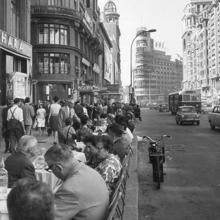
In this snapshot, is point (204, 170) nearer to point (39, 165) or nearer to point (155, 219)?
point (155, 219)

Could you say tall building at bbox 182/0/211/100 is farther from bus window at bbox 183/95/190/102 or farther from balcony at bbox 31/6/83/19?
balcony at bbox 31/6/83/19

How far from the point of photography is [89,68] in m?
58.5

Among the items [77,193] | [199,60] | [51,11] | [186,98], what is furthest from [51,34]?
[199,60]

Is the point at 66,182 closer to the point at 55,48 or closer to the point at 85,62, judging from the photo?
the point at 55,48

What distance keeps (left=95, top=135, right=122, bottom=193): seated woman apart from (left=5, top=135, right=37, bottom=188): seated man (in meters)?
1.09

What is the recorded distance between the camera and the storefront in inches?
797

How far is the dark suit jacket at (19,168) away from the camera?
17.7ft

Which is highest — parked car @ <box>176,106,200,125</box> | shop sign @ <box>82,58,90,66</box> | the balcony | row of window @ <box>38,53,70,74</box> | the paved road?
the balcony

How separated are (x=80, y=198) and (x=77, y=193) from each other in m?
0.06

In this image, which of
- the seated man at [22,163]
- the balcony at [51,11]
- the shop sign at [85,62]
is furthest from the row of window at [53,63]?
the seated man at [22,163]

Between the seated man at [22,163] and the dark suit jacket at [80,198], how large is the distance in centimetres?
171

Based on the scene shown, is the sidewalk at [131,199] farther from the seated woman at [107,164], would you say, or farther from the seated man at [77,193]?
the seated man at [77,193]

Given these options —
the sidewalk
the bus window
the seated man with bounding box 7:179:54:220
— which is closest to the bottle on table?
the sidewalk

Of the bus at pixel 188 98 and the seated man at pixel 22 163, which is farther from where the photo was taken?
the bus at pixel 188 98
